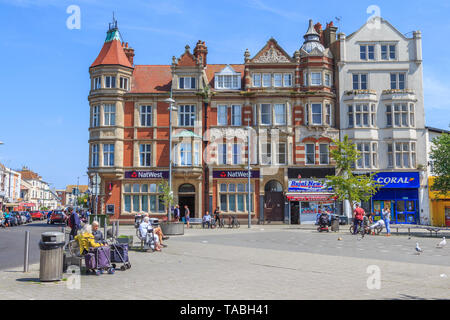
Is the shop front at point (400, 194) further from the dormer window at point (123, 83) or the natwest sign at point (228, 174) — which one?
the dormer window at point (123, 83)

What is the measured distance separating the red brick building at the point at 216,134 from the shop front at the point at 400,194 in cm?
508

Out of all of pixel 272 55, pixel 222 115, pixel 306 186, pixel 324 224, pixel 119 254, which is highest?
pixel 272 55

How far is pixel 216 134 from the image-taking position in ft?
133

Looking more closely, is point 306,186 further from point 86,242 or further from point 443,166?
point 86,242

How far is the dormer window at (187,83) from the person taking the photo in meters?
40.9

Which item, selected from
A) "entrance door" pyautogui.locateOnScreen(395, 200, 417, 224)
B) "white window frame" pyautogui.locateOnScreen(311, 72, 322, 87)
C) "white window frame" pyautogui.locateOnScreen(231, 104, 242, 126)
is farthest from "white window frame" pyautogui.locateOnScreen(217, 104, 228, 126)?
"entrance door" pyautogui.locateOnScreen(395, 200, 417, 224)

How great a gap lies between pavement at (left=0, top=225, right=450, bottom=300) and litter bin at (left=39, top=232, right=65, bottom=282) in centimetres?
27

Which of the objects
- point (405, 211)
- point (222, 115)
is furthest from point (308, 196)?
point (222, 115)

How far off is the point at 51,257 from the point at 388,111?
1458 inches

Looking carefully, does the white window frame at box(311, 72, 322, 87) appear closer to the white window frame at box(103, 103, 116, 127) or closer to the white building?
the white building

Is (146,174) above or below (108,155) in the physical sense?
below

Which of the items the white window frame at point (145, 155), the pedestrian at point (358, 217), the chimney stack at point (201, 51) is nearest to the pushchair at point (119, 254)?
the pedestrian at point (358, 217)

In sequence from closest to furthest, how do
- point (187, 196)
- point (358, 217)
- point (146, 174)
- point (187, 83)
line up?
1. point (358, 217)
2. point (146, 174)
3. point (187, 196)
4. point (187, 83)
